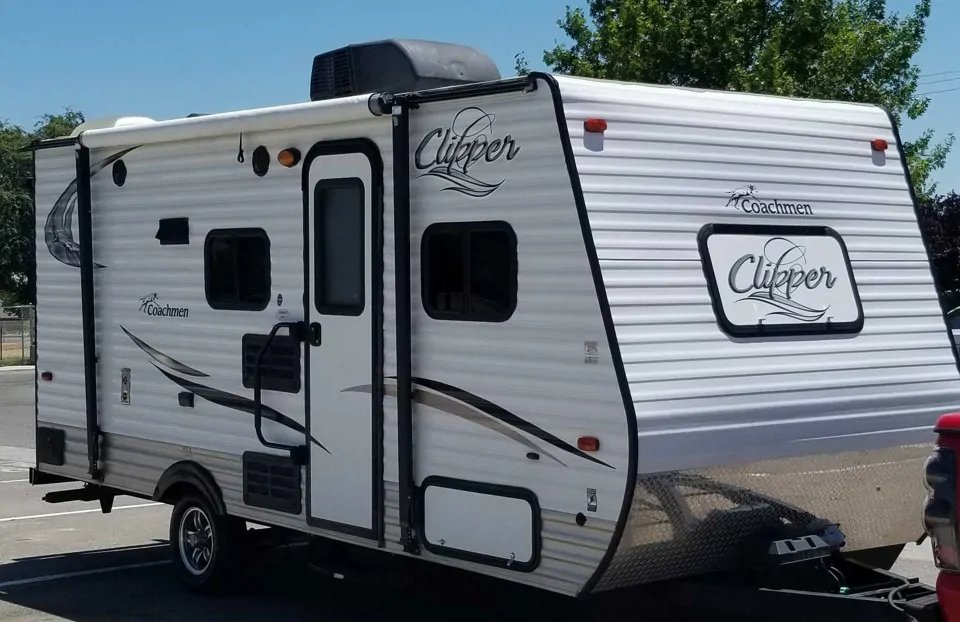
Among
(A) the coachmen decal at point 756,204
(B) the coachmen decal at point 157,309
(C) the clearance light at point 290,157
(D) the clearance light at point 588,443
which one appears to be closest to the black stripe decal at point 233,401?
(B) the coachmen decal at point 157,309

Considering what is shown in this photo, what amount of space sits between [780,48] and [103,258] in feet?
36.8

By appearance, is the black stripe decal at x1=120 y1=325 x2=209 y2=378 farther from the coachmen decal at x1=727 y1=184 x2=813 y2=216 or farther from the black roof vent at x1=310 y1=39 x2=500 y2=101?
the coachmen decal at x1=727 y1=184 x2=813 y2=216

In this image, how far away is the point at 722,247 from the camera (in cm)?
595

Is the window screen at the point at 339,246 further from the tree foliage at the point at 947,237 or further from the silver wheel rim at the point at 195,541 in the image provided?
the tree foliage at the point at 947,237

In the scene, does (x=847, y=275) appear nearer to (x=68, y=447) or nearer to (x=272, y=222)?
(x=272, y=222)

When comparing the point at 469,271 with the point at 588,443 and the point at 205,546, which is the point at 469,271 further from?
the point at 205,546

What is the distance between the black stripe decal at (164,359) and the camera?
317 inches

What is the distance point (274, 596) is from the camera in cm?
827

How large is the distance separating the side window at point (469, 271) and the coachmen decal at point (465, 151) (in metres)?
0.20

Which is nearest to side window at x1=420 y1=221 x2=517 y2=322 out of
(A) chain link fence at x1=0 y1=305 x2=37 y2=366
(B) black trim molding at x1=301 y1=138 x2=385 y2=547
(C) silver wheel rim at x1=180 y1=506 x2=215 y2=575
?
(B) black trim molding at x1=301 y1=138 x2=385 y2=547

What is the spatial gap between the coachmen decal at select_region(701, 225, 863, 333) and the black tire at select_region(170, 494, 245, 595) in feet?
12.0

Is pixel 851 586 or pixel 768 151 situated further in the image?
pixel 768 151

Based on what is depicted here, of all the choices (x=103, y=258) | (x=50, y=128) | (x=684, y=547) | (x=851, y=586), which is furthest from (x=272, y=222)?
(x=50, y=128)

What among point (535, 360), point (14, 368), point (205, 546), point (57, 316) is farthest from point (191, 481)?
point (14, 368)
